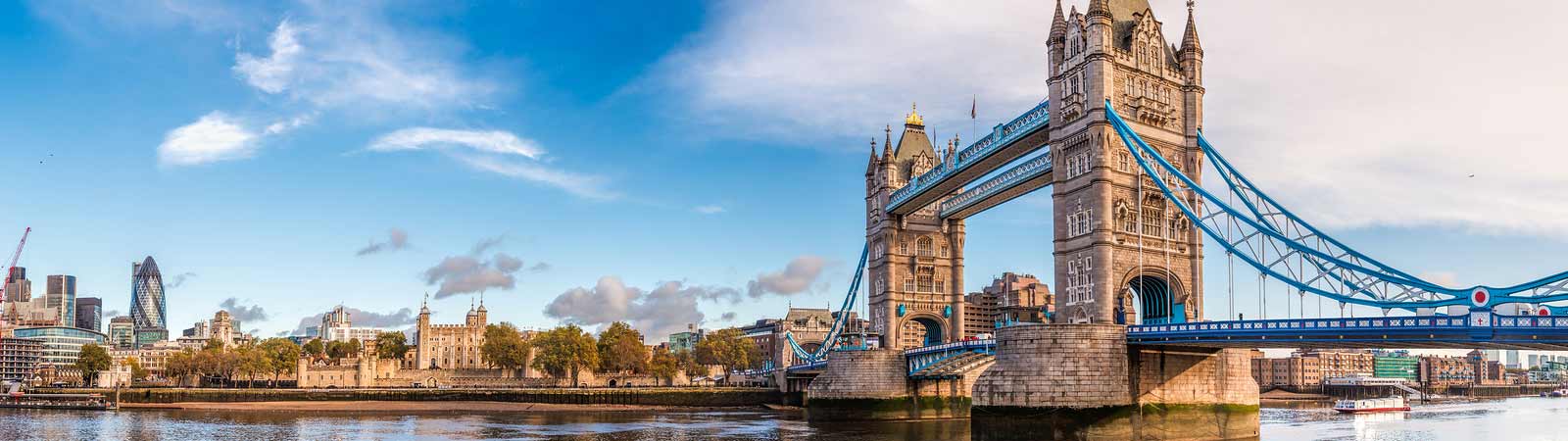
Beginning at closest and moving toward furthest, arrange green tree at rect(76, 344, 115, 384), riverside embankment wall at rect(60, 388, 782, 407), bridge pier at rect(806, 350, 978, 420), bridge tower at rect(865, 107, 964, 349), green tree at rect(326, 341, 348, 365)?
1. bridge pier at rect(806, 350, 978, 420)
2. bridge tower at rect(865, 107, 964, 349)
3. riverside embankment wall at rect(60, 388, 782, 407)
4. green tree at rect(76, 344, 115, 384)
5. green tree at rect(326, 341, 348, 365)

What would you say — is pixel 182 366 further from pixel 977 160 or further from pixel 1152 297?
pixel 1152 297

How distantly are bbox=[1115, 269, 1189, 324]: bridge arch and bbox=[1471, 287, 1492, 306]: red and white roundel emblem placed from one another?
16433 mm

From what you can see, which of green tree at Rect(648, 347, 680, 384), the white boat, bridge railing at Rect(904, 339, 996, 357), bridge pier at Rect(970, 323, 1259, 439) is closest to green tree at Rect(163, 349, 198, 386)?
green tree at Rect(648, 347, 680, 384)

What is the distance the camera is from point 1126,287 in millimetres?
60219

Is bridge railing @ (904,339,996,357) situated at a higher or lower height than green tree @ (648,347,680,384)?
higher

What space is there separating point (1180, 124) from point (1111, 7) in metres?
6.84

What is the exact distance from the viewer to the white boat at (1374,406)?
106 metres

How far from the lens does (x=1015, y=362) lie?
179 feet

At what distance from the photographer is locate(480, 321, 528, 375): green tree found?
142875mm

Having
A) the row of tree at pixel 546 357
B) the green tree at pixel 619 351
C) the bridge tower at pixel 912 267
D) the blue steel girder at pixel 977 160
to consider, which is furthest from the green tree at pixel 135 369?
the blue steel girder at pixel 977 160

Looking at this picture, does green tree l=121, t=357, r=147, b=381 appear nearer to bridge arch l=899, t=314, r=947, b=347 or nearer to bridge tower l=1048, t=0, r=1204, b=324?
bridge arch l=899, t=314, r=947, b=347

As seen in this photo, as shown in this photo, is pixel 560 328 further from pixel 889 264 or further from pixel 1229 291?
pixel 1229 291

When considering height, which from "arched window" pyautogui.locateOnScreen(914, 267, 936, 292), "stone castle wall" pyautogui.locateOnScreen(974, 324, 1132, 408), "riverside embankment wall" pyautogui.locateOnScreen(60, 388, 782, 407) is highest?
"arched window" pyautogui.locateOnScreen(914, 267, 936, 292)

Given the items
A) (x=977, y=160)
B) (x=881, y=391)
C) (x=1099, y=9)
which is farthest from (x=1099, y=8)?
(x=881, y=391)
